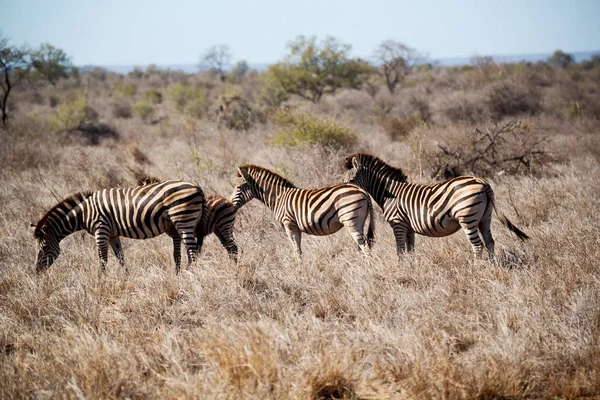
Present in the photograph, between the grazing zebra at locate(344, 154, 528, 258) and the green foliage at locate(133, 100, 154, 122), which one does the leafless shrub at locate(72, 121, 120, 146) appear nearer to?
the green foliage at locate(133, 100, 154, 122)

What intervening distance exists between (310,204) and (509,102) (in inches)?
673

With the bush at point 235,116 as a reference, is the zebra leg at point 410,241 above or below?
below

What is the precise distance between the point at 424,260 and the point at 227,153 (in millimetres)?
8848

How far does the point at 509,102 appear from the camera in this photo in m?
20.3

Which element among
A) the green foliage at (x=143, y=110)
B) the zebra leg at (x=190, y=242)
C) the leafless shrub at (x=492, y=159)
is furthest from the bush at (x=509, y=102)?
the green foliage at (x=143, y=110)

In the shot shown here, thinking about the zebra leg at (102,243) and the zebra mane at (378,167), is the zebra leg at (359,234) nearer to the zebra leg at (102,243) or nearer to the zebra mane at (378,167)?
the zebra mane at (378,167)

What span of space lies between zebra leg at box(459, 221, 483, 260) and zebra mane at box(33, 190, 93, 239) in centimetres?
529

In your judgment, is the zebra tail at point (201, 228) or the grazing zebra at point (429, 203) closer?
the grazing zebra at point (429, 203)

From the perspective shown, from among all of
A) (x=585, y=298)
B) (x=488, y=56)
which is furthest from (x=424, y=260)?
(x=488, y=56)

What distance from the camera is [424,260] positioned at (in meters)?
6.05

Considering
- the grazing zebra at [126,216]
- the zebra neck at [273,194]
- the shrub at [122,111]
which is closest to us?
the grazing zebra at [126,216]

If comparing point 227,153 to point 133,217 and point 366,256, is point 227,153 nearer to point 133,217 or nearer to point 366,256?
point 133,217

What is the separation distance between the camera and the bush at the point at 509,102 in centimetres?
2025

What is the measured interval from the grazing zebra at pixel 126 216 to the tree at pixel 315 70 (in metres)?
20.2
